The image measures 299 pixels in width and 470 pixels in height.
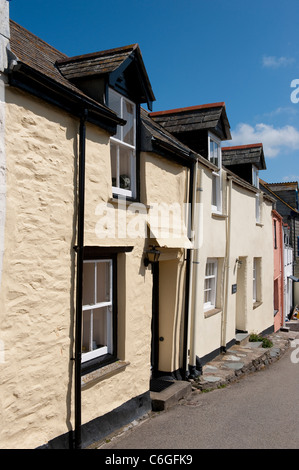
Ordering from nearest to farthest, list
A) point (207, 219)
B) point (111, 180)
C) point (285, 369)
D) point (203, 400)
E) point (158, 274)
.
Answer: point (111, 180) < point (203, 400) < point (158, 274) < point (207, 219) < point (285, 369)

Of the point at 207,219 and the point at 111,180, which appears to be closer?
the point at 111,180

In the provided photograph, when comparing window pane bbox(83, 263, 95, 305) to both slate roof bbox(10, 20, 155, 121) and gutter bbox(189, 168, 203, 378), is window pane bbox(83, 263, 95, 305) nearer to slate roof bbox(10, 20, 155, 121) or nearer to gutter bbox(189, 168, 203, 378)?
slate roof bbox(10, 20, 155, 121)

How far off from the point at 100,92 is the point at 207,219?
4755 mm

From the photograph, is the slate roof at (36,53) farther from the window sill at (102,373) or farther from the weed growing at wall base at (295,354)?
the weed growing at wall base at (295,354)

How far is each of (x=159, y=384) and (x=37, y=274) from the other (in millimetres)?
4527

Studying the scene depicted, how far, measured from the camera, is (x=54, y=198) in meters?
5.38

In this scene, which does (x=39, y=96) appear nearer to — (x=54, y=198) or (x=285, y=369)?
(x=54, y=198)

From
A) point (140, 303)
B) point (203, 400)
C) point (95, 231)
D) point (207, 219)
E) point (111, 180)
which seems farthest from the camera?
point (207, 219)

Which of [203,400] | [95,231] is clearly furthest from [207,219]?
[95,231]

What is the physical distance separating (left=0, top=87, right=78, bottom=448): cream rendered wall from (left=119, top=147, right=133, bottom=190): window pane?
1726mm

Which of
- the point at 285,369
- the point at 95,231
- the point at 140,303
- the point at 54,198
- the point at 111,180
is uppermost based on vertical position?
the point at 111,180

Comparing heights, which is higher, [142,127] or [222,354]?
[142,127]

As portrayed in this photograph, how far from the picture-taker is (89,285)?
6512mm

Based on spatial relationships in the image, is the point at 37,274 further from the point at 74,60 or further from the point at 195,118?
the point at 195,118
